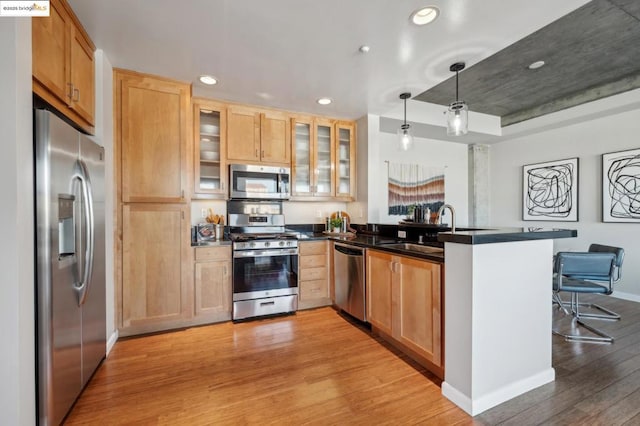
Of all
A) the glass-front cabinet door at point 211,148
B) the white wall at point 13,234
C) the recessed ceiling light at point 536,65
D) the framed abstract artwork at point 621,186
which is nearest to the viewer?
the white wall at point 13,234

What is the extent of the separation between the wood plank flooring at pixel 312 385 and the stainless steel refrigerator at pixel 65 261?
0.30 m

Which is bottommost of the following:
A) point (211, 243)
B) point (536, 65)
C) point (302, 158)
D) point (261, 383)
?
point (261, 383)

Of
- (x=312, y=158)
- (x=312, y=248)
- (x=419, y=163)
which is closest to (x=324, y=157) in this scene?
(x=312, y=158)

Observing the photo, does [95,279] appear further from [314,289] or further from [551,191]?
[551,191]

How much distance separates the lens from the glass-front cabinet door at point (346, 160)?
3.96 meters

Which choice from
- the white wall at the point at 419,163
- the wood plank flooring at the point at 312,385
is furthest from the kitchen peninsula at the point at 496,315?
the white wall at the point at 419,163

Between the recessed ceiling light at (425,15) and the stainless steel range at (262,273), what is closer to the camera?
the recessed ceiling light at (425,15)

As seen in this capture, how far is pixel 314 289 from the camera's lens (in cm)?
345

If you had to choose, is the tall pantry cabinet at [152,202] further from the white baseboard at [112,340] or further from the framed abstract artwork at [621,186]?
the framed abstract artwork at [621,186]

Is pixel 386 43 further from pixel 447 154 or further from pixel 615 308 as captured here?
pixel 615 308

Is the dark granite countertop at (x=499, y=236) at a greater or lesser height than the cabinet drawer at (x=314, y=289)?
greater

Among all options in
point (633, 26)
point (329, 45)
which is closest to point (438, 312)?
point (329, 45)

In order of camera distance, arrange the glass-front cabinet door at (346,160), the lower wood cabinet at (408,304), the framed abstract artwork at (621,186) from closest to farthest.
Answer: the lower wood cabinet at (408,304) → the framed abstract artwork at (621,186) → the glass-front cabinet door at (346,160)

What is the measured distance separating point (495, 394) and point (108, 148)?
3540 millimetres
